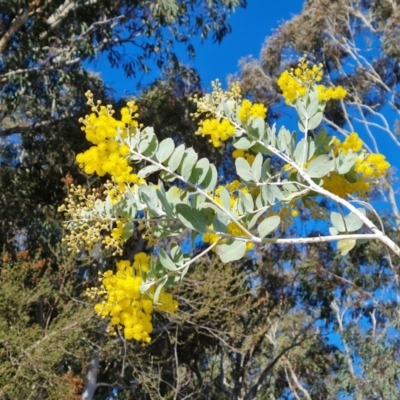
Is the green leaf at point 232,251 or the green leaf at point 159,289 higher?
the green leaf at point 232,251

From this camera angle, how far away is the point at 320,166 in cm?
170

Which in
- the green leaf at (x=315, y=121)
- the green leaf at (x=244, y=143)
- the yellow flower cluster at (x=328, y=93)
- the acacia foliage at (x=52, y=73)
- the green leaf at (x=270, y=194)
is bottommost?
the green leaf at (x=270, y=194)

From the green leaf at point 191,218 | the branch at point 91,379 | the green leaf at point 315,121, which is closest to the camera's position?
the green leaf at point 191,218

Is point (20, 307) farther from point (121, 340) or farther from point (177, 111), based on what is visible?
point (177, 111)

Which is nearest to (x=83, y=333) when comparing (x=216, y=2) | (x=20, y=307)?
(x=20, y=307)

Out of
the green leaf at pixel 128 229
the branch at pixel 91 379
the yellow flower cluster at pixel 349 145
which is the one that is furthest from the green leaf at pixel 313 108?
the branch at pixel 91 379

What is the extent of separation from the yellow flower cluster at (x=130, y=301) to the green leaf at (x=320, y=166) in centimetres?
52

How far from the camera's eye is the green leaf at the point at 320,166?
5.55 feet

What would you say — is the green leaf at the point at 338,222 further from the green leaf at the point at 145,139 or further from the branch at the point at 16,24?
the branch at the point at 16,24

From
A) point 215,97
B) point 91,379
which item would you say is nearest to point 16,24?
point 91,379

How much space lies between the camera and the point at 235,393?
10930mm

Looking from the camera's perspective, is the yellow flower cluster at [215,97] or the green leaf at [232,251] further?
the yellow flower cluster at [215,97]

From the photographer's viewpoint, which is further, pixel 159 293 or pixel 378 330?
pixel 378 330

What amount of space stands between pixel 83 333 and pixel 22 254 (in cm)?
111
